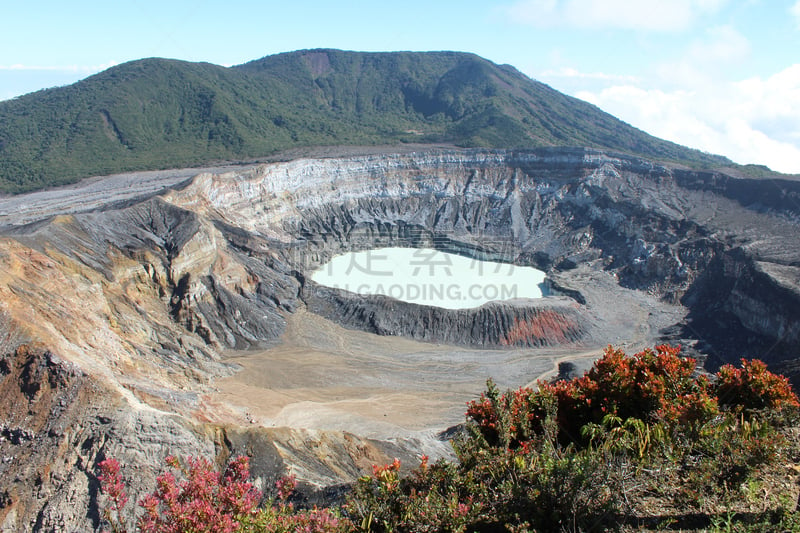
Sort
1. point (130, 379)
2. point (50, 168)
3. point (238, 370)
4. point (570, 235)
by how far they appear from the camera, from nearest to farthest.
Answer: point (130, 379), point (238, 370), point (570, 235), point (50, 168)

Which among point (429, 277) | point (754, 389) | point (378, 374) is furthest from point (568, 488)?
point (429, 277)

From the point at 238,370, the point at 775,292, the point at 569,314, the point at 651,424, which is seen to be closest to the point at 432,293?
the point at 569,314

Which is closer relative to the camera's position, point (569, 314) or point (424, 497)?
point (424, 497)

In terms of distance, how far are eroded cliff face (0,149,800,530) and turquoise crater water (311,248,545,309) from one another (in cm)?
204

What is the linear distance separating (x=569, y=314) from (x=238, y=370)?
801 inches

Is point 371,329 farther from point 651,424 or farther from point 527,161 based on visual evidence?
point 527,161

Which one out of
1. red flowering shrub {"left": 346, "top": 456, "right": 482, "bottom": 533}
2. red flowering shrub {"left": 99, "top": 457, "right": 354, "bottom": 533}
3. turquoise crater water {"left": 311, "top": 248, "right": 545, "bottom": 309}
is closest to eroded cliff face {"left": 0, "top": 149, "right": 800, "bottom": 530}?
turquoise crater water {"left": 311, "top": 248, "right": 545, "bottom": 309}

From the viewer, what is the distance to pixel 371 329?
33.1 metres

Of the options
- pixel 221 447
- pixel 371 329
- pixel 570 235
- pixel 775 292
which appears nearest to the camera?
pixel 221 447

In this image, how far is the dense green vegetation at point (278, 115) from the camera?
66125mm

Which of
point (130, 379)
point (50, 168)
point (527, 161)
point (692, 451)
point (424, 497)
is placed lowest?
point (130, 379)

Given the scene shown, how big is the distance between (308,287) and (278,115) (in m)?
59.4

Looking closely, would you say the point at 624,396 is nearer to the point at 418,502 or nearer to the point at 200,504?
the point at 418,502

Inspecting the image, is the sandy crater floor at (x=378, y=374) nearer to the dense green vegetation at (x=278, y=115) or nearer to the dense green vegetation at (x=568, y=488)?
the dense green vegetation at (x=568, y=488)
